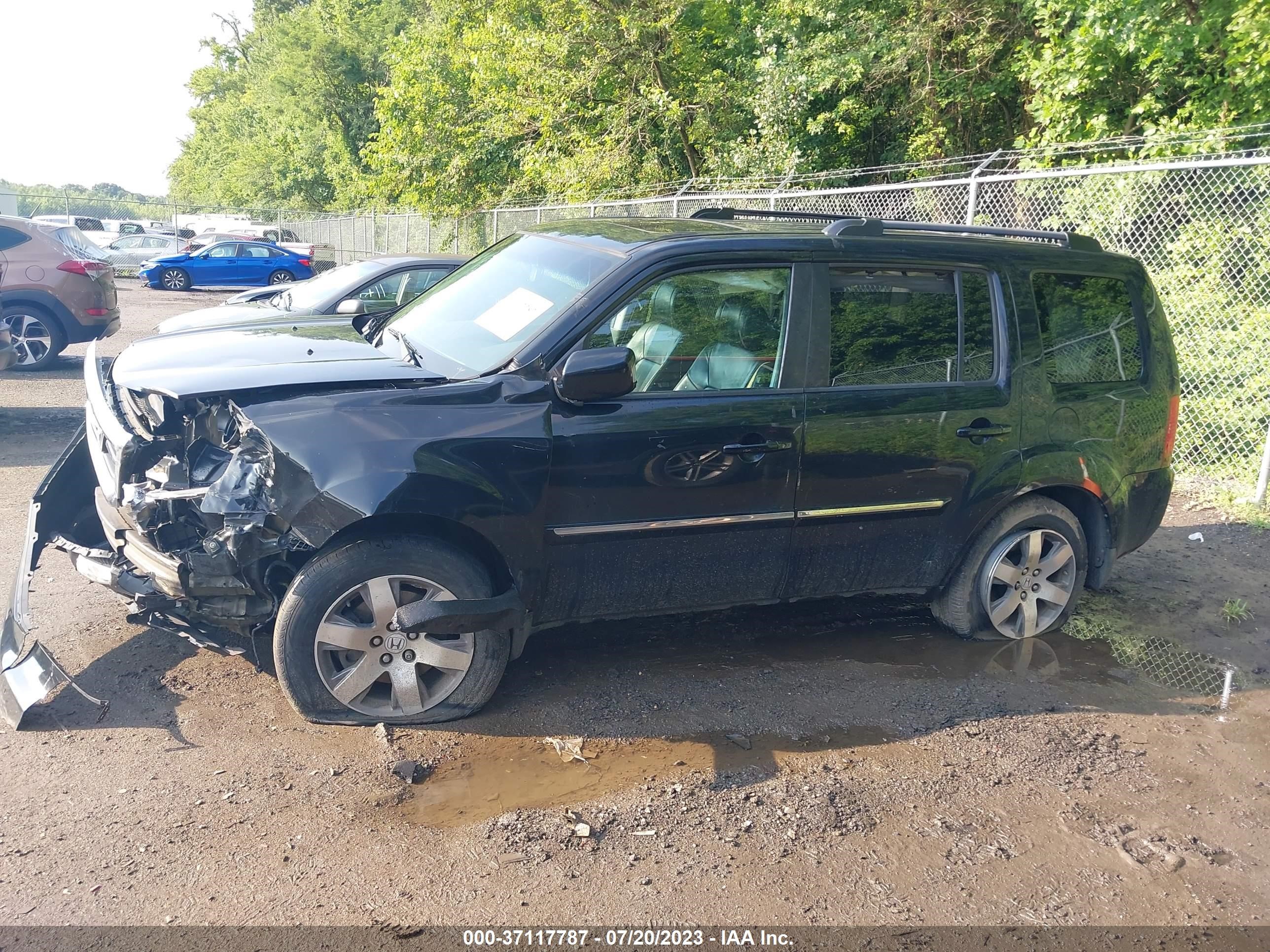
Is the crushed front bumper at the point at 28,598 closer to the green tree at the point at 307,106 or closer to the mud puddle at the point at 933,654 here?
the mud puddle at the point at 933,654

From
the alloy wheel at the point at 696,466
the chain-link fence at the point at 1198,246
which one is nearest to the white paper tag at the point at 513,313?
the alloy wheel at the point at 696,466

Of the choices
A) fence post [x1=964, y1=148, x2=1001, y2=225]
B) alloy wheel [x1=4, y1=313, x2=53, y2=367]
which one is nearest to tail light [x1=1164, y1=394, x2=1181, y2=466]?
fence post [x1=964, y1=148, x2=1001, y2=225]

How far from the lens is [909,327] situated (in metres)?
4.60

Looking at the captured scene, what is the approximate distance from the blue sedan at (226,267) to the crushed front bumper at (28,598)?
2438 cm

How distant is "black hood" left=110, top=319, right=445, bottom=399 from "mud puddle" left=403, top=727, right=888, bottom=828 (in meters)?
1.47

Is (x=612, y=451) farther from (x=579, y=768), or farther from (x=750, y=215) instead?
(x=750, y=215)

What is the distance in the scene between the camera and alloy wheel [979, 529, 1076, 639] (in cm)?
502

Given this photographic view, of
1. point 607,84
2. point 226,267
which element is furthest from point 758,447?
point 226,267

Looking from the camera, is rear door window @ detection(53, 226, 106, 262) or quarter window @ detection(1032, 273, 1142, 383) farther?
rear door window @ detection(53, 226, 106, 262)

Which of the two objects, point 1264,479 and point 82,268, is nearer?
point 1264,479

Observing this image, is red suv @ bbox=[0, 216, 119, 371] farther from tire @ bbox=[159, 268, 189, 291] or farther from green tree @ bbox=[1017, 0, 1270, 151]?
tire @ bbox=[159, 268, 189, 291]

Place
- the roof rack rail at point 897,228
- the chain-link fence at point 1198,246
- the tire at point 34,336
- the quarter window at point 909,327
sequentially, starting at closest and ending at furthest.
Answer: the quarter window at point 909,327 < the roof rack rail at point 897,228 < the chain-link fence at point 1198,246 < the tire at point 34,336

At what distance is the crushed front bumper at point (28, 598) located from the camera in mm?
3775

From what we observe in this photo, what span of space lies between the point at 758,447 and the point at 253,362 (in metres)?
2.08
